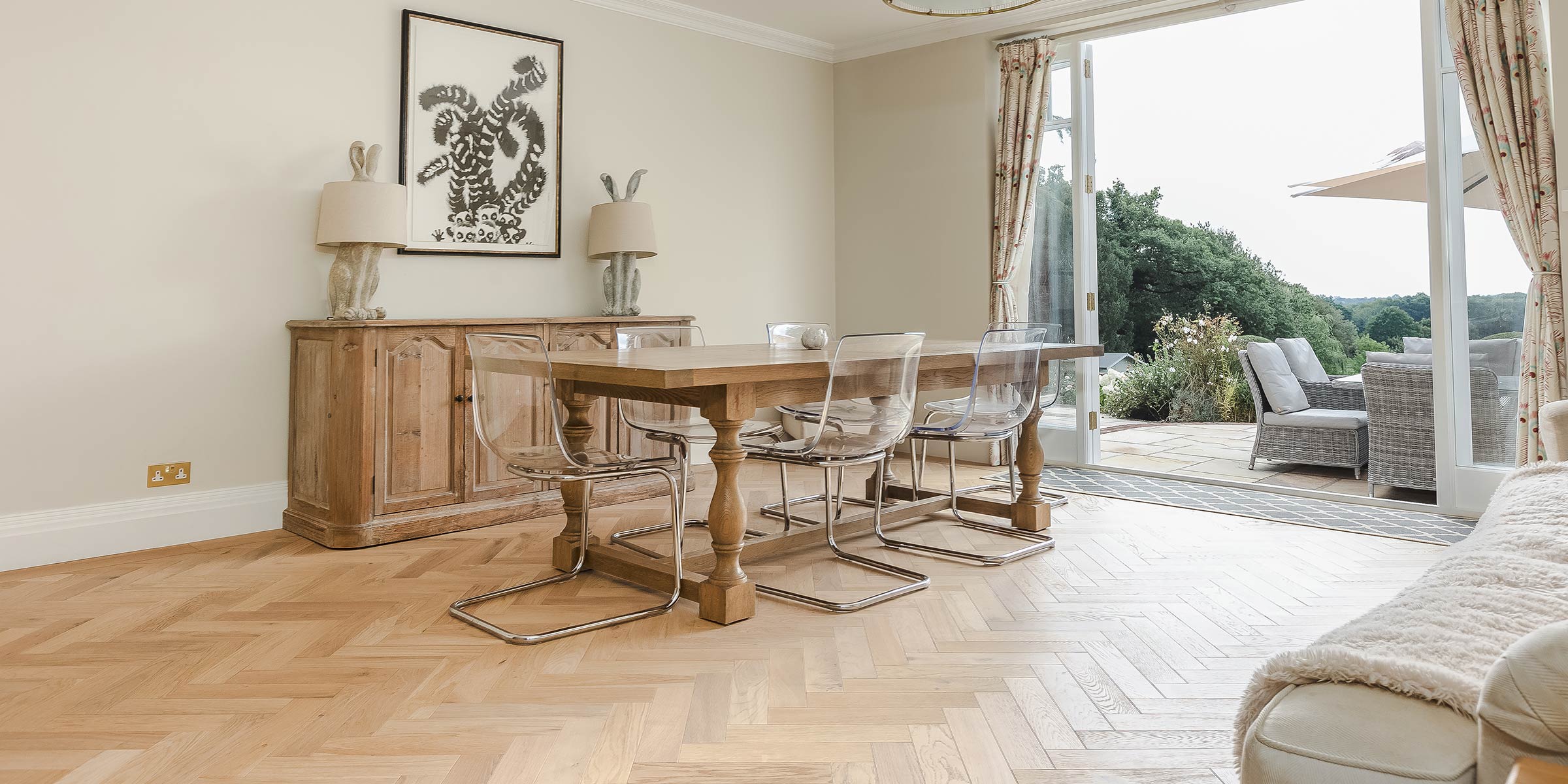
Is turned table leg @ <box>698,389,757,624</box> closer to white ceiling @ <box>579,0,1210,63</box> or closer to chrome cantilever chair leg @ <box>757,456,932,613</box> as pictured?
chrome cantilever chair leg @ <box>757,456,932,613</box>

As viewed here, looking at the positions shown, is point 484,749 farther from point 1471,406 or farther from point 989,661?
point 1471,406

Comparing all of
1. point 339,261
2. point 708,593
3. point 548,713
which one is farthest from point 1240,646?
point 339,261

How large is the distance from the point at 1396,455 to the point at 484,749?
4.37 m

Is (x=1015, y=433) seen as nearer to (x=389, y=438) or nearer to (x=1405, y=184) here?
(x=389, y=438)

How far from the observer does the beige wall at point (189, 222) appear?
3.31 metres

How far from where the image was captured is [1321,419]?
16.9 ft

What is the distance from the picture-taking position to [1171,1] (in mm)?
4809

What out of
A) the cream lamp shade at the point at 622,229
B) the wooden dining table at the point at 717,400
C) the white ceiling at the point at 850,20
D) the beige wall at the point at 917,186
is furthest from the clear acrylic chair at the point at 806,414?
the white ceiling at the point at 850,20

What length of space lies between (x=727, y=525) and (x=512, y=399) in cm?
74

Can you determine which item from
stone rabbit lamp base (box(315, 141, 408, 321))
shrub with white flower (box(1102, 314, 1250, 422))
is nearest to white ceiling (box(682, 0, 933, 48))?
stone rabbit lamp base (box(315, 141, 408, 321))

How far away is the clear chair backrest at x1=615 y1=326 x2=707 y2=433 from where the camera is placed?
11.6 ft

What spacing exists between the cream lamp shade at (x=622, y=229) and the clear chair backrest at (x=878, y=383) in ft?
6.34

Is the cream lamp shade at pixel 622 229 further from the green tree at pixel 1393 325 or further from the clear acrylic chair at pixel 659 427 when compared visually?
the green tree at pixel 1393 325

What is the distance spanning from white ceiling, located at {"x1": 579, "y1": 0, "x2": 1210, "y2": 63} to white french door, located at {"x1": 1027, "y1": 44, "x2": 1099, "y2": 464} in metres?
0.28
